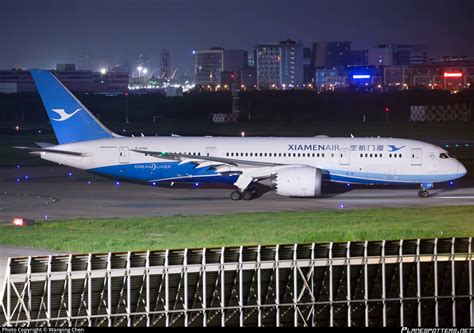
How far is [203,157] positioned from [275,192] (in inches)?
194

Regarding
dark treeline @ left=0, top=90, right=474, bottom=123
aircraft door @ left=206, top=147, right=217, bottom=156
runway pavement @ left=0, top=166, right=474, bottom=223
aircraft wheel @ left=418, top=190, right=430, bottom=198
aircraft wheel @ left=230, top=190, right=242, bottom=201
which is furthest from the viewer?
dark treeline @ left=0, top=90, right=474, bottom=123

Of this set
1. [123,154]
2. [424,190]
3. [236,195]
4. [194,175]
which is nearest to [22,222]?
[123,154]

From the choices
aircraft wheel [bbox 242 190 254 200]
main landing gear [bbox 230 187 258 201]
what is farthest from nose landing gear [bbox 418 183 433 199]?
aircraft wheel [bbox 242 190 254 200]

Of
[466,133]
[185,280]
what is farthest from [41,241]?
[466,133]

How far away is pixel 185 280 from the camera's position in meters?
31.2

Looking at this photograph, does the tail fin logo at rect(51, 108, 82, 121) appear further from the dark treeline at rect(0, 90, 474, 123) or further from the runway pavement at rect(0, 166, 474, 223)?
the dark treeline at rect(0, 90, 474, 123)

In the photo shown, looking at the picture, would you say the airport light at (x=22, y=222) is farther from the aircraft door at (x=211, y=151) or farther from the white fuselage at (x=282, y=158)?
the aircraft door at (x=211, y=151)

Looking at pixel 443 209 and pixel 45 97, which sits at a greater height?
pixel 45 97

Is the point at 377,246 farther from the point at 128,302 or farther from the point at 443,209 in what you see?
the point at 443,209

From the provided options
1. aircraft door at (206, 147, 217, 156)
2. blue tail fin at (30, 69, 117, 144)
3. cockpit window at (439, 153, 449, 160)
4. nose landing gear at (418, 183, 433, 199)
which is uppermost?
blue tail fin at (30, 69, 117, 144)

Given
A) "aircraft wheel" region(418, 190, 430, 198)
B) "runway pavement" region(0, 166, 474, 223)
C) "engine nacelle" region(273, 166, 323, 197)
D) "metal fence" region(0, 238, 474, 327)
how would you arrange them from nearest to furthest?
1. "metal fence" region(0, 238, 474, 327)
2. "runway pavement" region(0, 166, 474, 223)
3. "engine nacelle" region(273, 166, 323, 197)
4. "aircraft wheel" region(418, 190, 430, 198)

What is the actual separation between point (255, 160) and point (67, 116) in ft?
40.0

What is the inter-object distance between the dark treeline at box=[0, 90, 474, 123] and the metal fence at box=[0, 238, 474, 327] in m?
111

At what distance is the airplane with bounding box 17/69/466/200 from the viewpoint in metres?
60.9
